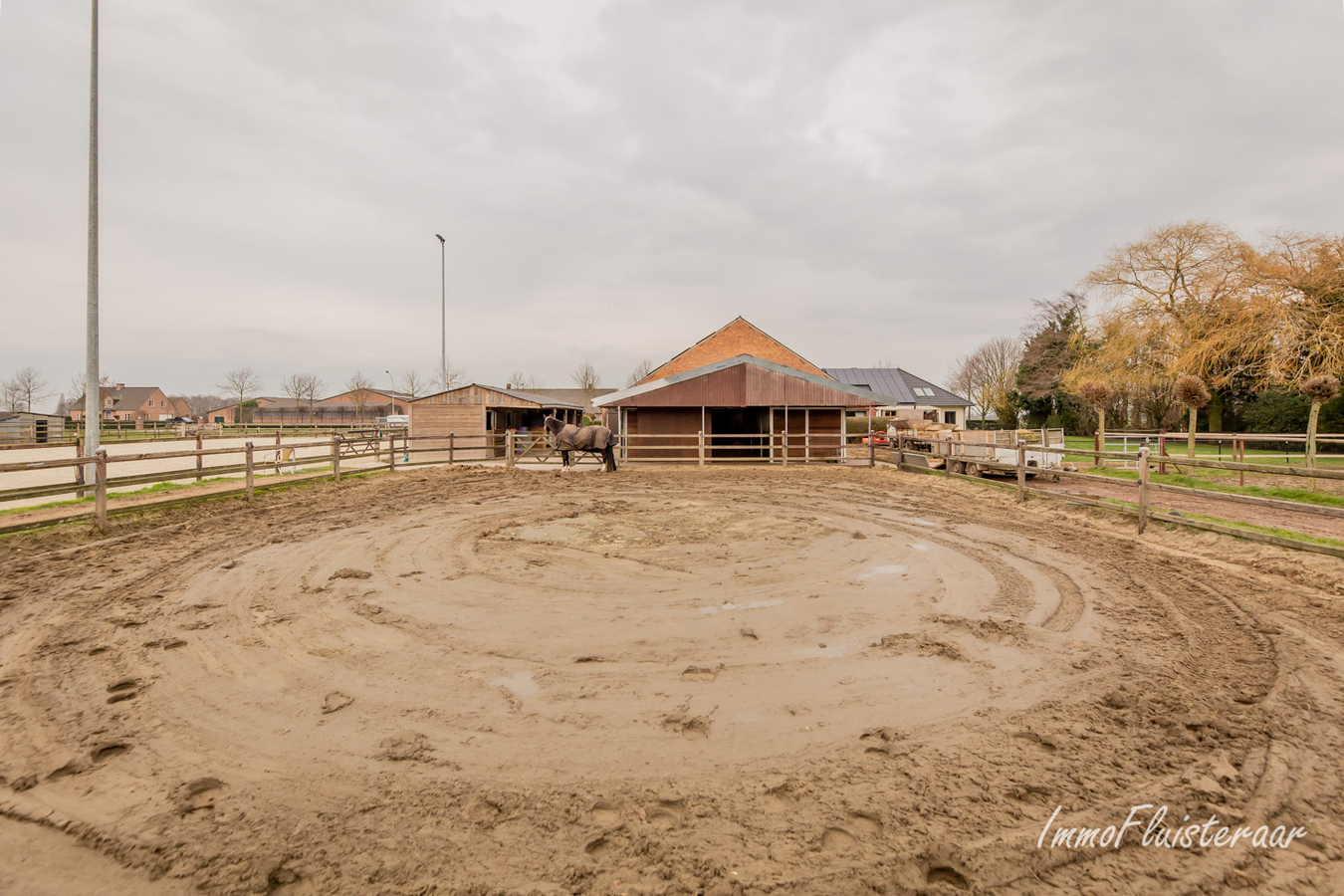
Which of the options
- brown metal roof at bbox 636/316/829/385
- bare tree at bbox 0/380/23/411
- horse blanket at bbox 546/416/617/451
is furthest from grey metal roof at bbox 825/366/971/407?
bare tree at bbox 0/380/23/411

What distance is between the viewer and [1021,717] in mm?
3172

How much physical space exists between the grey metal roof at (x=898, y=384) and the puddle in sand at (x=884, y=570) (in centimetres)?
4559

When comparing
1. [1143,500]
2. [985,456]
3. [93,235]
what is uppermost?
[93,235]

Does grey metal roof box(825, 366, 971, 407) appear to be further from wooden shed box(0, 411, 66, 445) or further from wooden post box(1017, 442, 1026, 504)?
wooden shed box(0, 411, 66, 445)

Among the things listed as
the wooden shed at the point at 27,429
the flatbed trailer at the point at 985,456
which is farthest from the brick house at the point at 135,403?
the flatbed trailer at the point at 985,456

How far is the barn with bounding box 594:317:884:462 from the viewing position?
1966 centimetres

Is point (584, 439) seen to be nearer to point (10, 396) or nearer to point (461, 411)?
point (461, 411)

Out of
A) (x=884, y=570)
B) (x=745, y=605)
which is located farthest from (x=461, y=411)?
(x=745, y=605)

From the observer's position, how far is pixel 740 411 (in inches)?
879

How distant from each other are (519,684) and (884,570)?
13.6 ft

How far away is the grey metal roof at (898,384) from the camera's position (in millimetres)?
49781

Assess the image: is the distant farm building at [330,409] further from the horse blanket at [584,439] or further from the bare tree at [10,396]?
the horse blanket at [584,439]

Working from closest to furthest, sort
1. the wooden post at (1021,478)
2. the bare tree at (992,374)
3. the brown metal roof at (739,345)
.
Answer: the wooden post at (1021,478) < the brown metal roof at (739,345) < the bare tree at (992,374)

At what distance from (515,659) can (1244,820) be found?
3.79m
